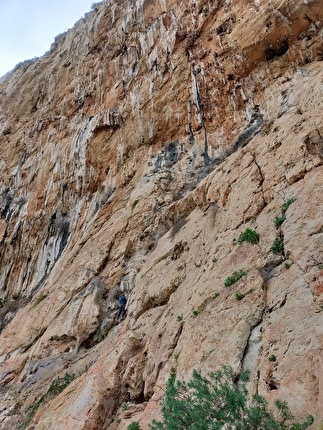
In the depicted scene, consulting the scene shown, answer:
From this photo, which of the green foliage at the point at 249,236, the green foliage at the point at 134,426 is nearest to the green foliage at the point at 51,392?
the green foliage at the point at 134,426

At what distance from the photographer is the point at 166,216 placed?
1517 centimetres

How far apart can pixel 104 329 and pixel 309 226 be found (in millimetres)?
8576

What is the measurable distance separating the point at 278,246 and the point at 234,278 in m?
1.14

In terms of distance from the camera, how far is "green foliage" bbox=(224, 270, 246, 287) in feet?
25.6

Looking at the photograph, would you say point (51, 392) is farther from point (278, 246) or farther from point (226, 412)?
point (278, 246)

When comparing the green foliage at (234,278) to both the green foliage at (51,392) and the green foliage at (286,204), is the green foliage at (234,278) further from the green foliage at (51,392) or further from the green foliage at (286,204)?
the green foliage at (51,392)

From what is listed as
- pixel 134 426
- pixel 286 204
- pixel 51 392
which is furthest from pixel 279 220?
pixel 51 392

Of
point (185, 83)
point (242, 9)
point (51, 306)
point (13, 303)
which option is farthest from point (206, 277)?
point (13, 303)

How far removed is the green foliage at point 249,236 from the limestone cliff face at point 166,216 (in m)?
0.12

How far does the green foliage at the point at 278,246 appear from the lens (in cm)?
745

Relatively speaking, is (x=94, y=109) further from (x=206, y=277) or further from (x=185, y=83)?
(x=206, y=277)

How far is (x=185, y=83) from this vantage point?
20.2 metres

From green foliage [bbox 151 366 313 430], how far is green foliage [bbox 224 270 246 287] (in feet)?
7.78

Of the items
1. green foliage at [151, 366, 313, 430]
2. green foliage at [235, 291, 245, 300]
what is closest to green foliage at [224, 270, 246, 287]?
green foliage at [235, 291, 245, 300]
